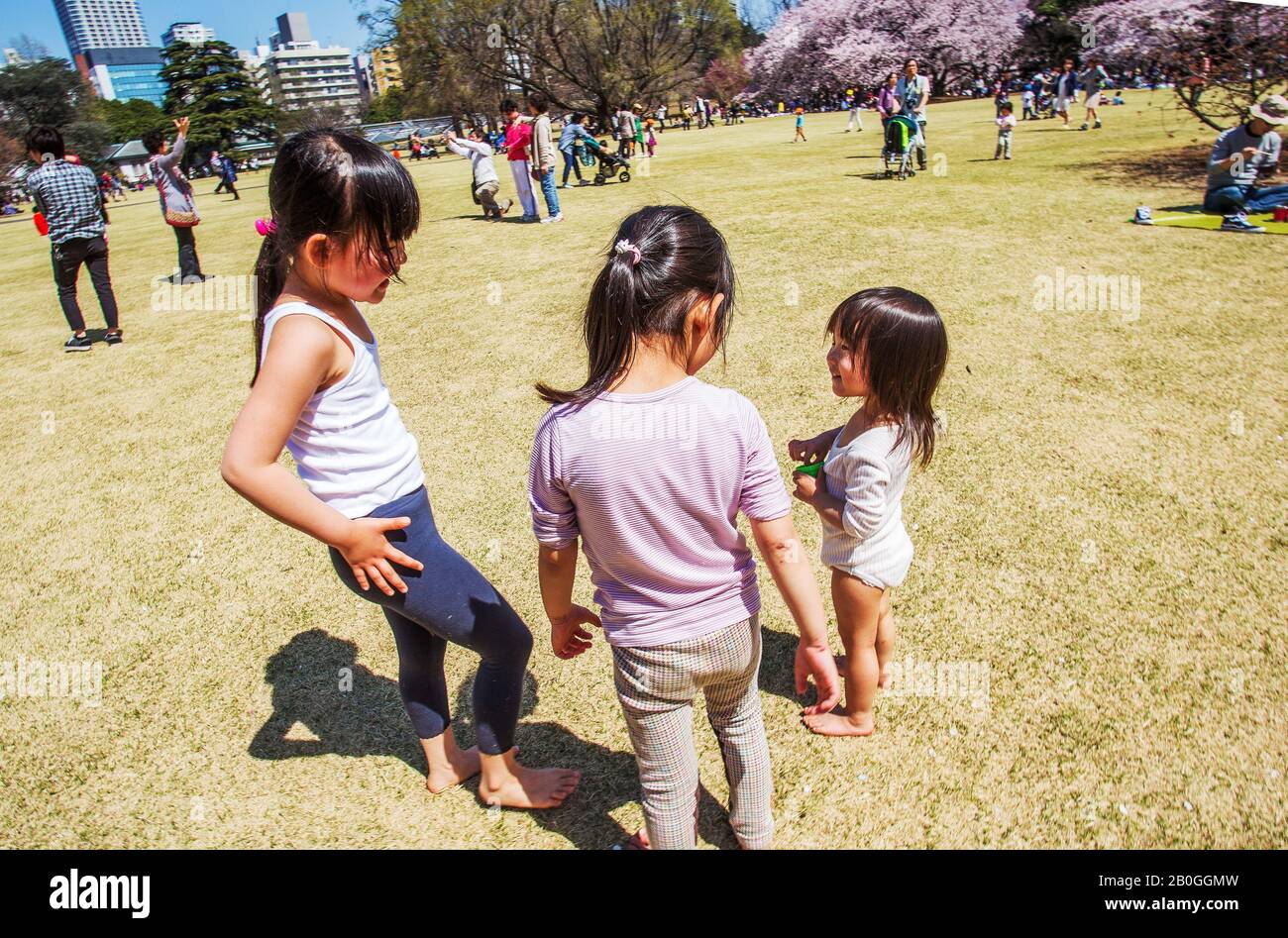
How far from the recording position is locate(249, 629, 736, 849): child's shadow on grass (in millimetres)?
2471

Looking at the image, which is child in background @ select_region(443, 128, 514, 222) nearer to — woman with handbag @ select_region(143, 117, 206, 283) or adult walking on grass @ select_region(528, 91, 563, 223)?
adult walking on grass @ select_region(528, 91, 563, 223)

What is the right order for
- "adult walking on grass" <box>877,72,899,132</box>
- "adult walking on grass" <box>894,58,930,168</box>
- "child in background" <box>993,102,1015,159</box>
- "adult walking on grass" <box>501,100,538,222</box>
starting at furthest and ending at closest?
1. "adult walking on grass" <box>877,72,899,132</box>
2. "child in background" <box>993,102,1015,159</box>
3. "adult walking on grass" <box>894,58,930,168</box>
4. "adult walking on grass" <box>501,100,538,222</box>

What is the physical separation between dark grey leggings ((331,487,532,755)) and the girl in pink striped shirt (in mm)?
310

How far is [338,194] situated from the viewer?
5.77 feet

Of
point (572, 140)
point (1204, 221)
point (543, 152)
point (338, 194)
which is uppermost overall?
point (572, 140)

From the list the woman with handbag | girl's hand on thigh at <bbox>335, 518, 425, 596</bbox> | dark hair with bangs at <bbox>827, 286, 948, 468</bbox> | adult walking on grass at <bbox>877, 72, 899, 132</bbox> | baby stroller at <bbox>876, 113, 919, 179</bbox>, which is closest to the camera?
girl's hand on thigh at <bbox>335, 518, 425, 596</bbox>

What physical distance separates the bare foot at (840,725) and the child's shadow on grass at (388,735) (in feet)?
1.55

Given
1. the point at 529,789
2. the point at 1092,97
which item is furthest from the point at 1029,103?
the point at 529,789

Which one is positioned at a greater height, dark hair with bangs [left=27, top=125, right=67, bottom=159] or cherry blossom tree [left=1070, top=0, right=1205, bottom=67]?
cherry blossom tree [left=1070, top=0, right=1205, bottom=67]

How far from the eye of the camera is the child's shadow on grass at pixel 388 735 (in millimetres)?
2471

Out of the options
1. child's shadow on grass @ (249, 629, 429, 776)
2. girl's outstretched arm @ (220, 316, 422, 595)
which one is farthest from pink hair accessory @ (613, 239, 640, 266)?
child's shadow on grass @ (249, 629, 429, 776)

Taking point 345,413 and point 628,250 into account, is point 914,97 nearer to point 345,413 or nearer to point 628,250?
point 628,250

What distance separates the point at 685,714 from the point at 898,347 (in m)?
1.21
